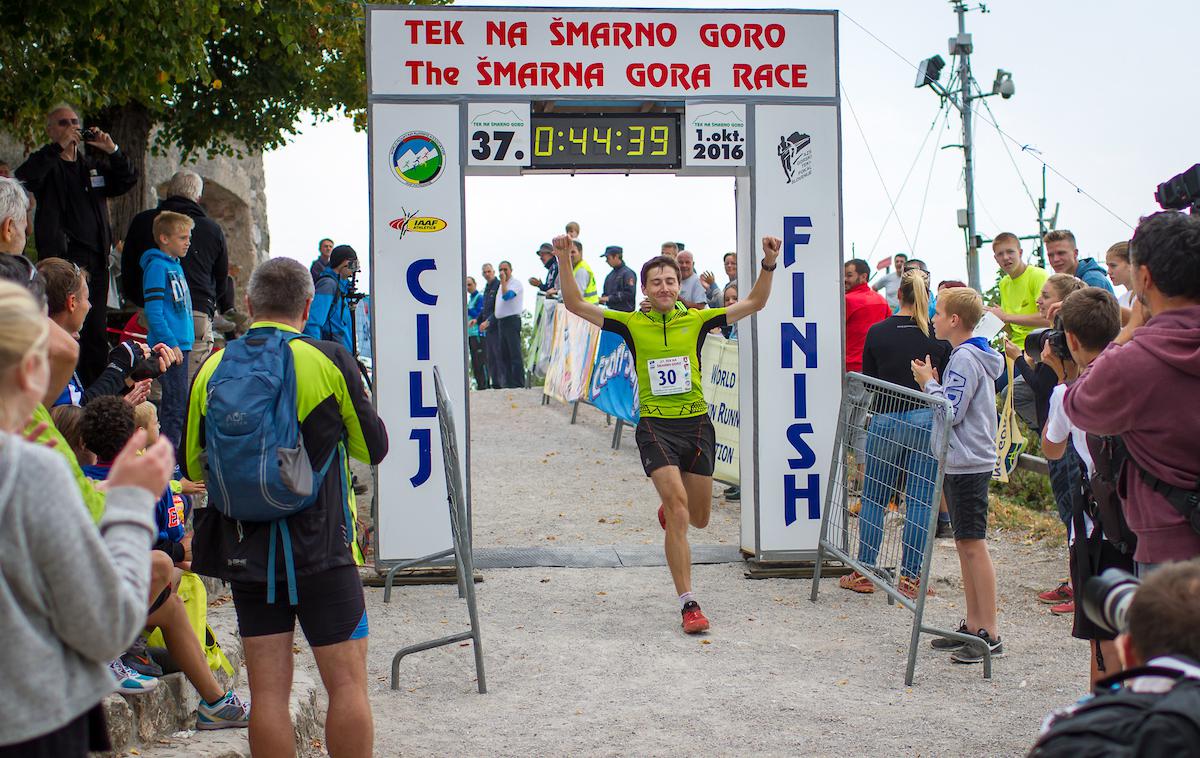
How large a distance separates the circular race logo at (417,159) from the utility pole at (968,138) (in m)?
20.8

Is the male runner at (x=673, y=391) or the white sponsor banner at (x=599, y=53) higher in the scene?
the white sponsor banner at (x=599, y=53)

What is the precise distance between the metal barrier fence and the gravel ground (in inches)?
11.3

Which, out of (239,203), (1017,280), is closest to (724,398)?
(1017,280)

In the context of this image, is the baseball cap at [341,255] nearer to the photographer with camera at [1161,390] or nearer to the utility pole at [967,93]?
the photographer with camera at [1161,390]

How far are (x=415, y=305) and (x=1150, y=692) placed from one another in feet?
21.0

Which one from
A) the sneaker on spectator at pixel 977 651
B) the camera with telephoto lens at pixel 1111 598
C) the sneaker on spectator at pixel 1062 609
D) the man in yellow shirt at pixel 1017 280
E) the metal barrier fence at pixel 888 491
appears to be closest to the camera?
the camera with telephoto lens at pixel 1111 598

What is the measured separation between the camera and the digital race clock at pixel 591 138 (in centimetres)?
795

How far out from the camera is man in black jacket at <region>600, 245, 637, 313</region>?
14.8 meters

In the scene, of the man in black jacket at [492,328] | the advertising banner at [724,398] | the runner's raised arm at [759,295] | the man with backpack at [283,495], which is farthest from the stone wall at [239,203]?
the man with backpack at [283,495]

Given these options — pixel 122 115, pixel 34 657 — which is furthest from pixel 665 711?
pixel 122 115

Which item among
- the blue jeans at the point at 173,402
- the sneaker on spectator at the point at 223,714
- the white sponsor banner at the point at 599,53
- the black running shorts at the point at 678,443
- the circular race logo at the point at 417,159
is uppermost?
the white sponsor banner at the point at 599,53

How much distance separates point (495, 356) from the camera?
18969 mm

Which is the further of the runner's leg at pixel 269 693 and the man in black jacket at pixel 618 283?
the man in black jacket at pixel 618 283

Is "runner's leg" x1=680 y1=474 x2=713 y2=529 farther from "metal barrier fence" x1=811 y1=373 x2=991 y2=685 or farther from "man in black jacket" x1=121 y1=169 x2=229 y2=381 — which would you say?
"man in black jacket" x1=121 y1=169 x2=229 y2=381
